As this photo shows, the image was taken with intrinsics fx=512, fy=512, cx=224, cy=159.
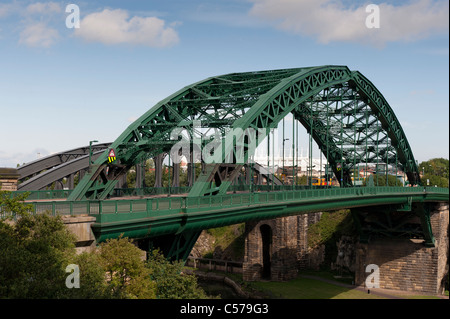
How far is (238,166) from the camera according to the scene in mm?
36281

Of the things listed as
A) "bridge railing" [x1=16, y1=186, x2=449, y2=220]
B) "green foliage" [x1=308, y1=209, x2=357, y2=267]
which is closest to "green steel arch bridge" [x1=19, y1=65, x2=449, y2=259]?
"bridge railing" [x1=16, y1=186, x2=449, y2=220]

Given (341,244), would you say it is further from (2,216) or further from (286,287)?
(2,216)

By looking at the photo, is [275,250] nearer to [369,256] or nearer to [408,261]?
[369,256]

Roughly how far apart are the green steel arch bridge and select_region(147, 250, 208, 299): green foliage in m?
1.74

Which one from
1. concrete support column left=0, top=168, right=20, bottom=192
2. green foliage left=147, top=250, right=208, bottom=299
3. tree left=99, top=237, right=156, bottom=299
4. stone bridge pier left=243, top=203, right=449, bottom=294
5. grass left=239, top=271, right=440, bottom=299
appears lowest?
grass left=239, top=271, right=440, bottom=299

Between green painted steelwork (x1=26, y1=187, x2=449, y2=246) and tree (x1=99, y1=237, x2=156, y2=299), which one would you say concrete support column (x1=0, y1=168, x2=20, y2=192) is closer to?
green painted steelwork (x1=26, y1=187, x2=449, y2=246)

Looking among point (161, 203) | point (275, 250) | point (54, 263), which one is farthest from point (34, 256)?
point (275, 250)

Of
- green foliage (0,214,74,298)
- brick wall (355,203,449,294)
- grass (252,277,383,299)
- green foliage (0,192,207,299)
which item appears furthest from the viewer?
brick wall (355,203,449,294)

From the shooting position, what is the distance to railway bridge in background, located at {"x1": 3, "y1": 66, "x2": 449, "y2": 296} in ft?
91.6

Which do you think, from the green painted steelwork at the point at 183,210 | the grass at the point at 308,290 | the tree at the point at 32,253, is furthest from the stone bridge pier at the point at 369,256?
the tree at the point at 32,253

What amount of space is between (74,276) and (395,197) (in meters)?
50.6

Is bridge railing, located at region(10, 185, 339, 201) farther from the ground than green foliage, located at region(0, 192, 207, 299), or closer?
farther from the ground
